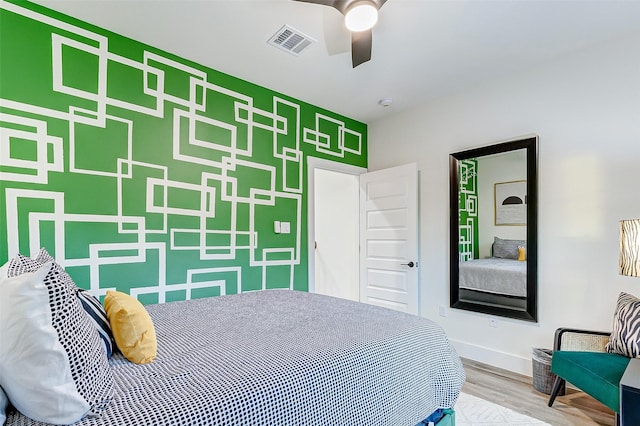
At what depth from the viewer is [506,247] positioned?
9.73 feet

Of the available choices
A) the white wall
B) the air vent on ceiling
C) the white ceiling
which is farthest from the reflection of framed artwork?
the air vent on ceiling

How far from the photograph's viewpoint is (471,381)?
269cm

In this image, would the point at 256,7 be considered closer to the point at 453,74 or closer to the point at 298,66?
the point at 298,66

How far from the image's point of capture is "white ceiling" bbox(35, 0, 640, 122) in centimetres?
206

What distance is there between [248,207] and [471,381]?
8.08 ft

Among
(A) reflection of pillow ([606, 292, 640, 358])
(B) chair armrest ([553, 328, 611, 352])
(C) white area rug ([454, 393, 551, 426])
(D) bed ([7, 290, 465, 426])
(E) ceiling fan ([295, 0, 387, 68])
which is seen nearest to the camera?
(D) bed ([7, 290, 465, 426])

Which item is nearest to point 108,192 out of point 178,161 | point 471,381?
point 178,161

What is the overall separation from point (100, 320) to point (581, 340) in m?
2.99

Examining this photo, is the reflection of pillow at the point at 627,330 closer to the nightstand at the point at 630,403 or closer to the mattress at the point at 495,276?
the nightstand at the point at 630,403

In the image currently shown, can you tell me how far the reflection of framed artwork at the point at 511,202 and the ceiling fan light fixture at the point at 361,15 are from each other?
201 centimetres

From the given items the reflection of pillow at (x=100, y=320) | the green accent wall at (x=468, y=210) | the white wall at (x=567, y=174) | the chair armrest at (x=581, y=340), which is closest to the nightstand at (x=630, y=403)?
the chair armrest at (x=581, y=340)

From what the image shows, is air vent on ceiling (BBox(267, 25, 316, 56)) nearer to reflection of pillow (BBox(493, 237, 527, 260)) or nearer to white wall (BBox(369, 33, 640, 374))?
white wall (BBox(369, 33, 640, 374))

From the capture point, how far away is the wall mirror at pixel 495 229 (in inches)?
110

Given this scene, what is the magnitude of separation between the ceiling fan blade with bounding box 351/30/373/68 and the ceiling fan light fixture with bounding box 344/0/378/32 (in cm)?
7
